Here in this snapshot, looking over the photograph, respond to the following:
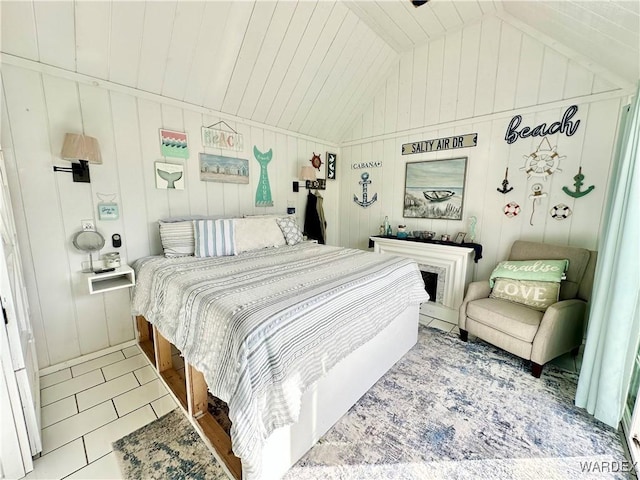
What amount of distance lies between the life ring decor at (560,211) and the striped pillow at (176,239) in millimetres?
3317

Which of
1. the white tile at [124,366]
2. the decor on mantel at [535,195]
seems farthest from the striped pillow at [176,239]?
the decor on mantel at [535,195]

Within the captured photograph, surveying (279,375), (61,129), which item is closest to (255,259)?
(279,375)

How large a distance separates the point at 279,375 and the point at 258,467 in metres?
0.39

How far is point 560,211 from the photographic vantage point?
2.43 meters

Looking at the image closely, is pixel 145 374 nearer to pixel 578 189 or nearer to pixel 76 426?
pixel 76 426

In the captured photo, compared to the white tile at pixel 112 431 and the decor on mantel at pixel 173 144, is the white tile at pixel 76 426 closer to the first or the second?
the white tile at pixel 112 431

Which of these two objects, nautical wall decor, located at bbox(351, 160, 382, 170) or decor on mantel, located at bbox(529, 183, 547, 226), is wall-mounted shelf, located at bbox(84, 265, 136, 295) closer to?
nautical wall decor, located at bbox(351, 160, 382, 170)

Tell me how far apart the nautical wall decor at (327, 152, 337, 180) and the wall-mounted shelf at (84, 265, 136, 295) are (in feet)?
9.21

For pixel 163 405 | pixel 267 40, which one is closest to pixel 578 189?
pixel 267 40

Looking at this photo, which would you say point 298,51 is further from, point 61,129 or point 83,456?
point 83,456

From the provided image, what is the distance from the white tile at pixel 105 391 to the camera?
5.66 feet

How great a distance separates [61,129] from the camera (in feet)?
6.32

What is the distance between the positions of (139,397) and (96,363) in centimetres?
71

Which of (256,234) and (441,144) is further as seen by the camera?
(441,144)
